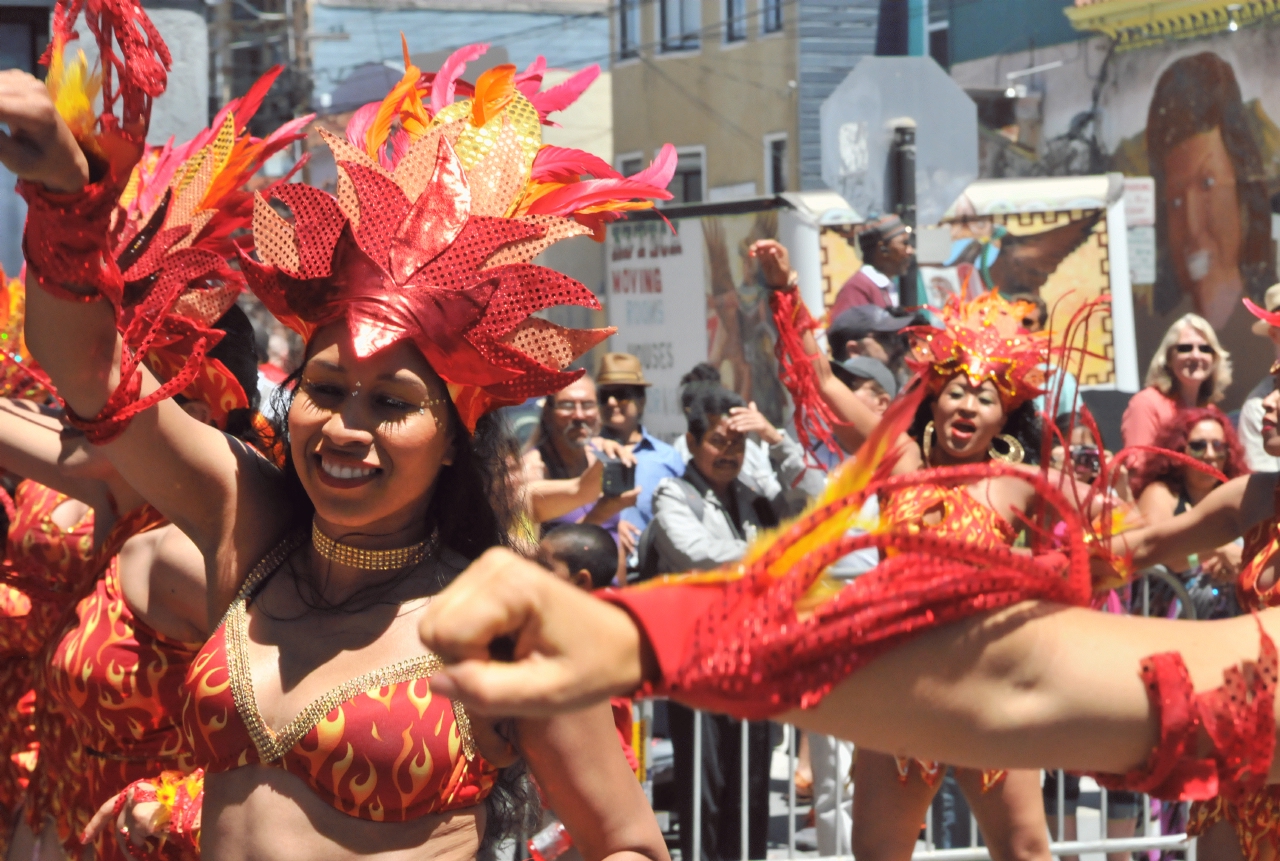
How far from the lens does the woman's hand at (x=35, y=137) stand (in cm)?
187

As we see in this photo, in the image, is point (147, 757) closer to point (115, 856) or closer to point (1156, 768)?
point (115, 856)

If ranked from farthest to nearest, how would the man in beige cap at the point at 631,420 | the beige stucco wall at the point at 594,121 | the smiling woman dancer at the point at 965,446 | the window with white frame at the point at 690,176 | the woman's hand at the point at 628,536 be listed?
the beige stucco wall at the point at 594,121
the window with white frame at the point at 690,176
the man in beige cap at the point at 631,420
the woman's hand at the point at 628,536
the smiling woman dancer at the point at 965,446

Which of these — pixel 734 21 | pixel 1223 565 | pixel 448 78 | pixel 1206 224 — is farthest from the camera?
pixel 734 21

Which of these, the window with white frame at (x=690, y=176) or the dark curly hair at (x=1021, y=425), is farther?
the window with white frame at (x=690, y=176)

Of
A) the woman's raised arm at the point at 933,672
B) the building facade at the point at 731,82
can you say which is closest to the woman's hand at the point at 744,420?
the woman's raised arm at the point at 933,672

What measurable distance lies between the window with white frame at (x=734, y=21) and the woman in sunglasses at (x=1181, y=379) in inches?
662

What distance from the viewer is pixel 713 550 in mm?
5527

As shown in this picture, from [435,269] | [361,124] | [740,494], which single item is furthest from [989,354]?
[435,269]

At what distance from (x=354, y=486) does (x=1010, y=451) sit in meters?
3.41

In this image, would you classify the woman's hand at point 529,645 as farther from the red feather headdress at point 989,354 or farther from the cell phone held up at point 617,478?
the cell phone held up at point 617,478

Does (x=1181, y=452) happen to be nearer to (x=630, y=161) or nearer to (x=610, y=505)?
(x=610, y=505)

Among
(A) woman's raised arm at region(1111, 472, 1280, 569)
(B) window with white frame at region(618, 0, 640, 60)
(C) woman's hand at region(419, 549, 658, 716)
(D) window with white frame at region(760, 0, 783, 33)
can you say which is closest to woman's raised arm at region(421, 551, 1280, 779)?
(C) woman's hand at region(419, 549, 658, 716)

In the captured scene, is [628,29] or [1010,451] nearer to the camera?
[1010,451]

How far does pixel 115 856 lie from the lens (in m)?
3.10
